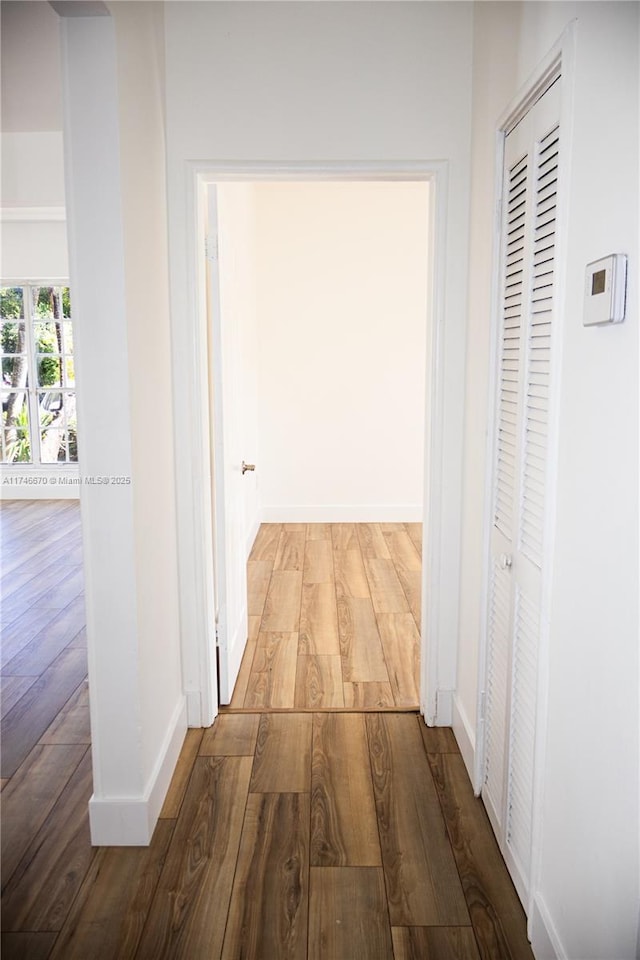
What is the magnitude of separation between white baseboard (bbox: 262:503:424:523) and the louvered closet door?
405 cm

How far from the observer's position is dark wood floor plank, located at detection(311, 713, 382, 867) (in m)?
2.08

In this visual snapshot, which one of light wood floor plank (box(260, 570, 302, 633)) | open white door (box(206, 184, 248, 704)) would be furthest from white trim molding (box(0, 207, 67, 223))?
open white door (box(206, 184, 248, 704))

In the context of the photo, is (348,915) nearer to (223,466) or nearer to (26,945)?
(26,945)

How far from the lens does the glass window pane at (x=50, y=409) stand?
7.50 meters

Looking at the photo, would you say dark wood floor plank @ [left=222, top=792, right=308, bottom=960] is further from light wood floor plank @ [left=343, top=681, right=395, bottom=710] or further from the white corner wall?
light wood floor plank @ [left=343, top=681, right=395, bottom=710]

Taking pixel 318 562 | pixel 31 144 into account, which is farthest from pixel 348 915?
pixel 31 144

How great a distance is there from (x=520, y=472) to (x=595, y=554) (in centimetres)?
53

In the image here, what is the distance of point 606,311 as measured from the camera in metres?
1.28

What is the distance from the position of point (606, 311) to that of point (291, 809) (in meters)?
1.76

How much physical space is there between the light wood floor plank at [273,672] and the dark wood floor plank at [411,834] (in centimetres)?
43

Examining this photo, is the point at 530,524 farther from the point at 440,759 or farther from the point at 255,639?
the point at 255,639

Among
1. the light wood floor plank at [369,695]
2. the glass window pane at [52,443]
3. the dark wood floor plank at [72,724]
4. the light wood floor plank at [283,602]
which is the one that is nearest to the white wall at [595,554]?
the light wood floor plank at [369,695]

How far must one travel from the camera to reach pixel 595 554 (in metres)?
1.38

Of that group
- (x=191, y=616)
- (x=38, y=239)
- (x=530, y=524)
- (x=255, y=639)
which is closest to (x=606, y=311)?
(x=530, y=524)
